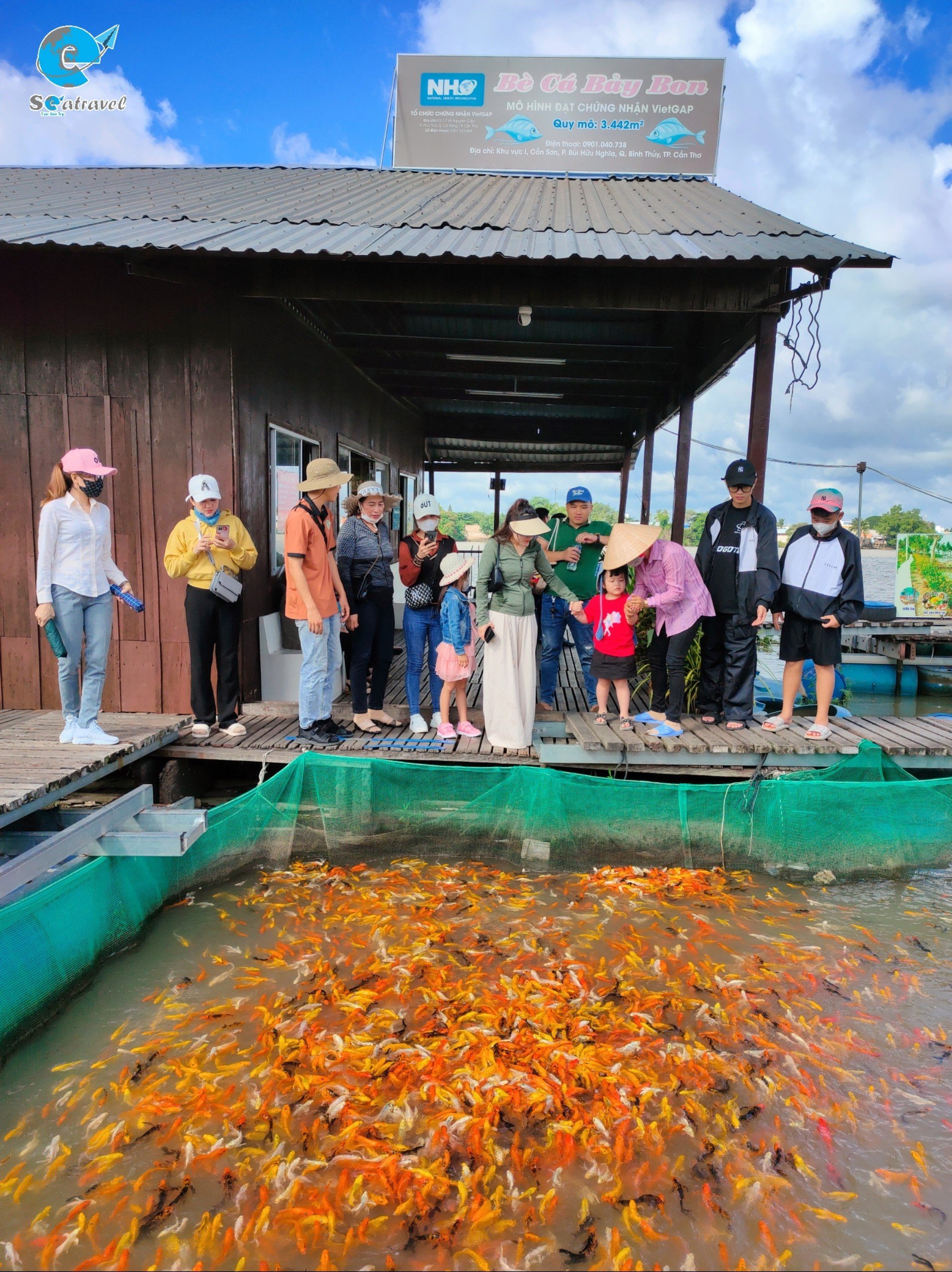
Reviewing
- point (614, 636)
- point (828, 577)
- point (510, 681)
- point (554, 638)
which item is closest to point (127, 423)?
point (510, 681)

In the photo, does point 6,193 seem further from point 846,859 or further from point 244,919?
point 846,859

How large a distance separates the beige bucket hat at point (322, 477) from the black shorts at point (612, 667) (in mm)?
2127

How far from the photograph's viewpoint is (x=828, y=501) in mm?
4879

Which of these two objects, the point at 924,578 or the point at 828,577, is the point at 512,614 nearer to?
the point at 828,577

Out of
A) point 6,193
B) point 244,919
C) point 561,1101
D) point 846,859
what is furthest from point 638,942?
point 6,193

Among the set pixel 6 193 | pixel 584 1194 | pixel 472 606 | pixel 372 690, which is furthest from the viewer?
pixel 6 193

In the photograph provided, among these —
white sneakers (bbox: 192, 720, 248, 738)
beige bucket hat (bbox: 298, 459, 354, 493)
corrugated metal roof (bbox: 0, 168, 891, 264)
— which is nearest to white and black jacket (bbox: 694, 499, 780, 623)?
corrugated metal roof (bbox: 0, 168, 891, 264)

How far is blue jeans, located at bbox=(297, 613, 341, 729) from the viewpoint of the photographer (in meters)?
4.92

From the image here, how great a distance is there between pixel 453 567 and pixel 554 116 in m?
7.88

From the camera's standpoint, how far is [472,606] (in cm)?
515

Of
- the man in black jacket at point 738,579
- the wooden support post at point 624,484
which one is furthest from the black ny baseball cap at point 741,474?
the wooden support post at point 624,484

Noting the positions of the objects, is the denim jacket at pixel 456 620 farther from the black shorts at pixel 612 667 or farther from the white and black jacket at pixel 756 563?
the white and black jacket at pixel 756 563

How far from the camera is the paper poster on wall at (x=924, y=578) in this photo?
1514 centimetres

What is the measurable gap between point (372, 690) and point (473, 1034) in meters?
2.77
